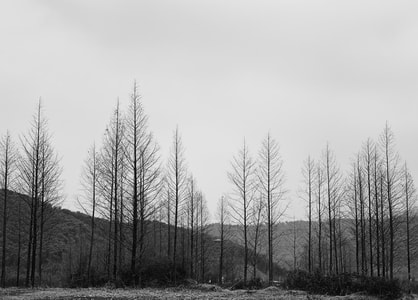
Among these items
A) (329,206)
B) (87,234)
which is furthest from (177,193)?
(87,234)

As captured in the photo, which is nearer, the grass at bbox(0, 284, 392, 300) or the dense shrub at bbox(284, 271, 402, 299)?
the grass at bbox(0, 284, 392, 300)

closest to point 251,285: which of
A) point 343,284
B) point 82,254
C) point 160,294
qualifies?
point 343,284

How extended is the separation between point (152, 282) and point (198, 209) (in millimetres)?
16123

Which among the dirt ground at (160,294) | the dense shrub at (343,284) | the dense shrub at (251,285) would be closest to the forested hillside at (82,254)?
the dense shrub at (251,285)

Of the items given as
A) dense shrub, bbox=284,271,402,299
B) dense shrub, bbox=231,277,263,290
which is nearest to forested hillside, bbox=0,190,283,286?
dense shrub, bbox=231,277,263,290

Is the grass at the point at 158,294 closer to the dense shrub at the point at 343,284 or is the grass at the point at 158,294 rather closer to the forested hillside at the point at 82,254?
the dense shrub at the point at 343,284

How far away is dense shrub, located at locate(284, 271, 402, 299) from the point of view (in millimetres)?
18375

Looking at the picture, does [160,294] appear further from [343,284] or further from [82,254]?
[82,254]

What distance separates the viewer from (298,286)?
2136cm

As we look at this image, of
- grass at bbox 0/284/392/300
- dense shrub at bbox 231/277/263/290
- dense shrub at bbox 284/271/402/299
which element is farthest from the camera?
dense shrub at bbox 231/277/263/290

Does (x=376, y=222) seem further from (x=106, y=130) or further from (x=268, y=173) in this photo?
(x=106, y=130)

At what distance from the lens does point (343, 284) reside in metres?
19.7

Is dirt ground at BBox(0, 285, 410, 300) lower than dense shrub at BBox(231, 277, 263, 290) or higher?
higher

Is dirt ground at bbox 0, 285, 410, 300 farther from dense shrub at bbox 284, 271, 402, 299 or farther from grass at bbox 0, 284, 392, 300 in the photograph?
dense shrub at bbox 284, 271, 402, 299
